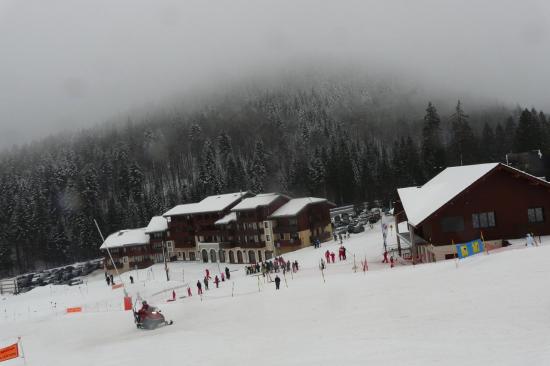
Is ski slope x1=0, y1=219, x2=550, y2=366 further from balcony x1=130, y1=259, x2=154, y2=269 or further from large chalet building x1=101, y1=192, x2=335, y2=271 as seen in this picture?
balcony x1=130, y1=259, x2=154, y2=269

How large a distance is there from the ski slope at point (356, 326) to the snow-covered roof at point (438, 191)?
8.55m

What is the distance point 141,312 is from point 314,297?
32.6ft

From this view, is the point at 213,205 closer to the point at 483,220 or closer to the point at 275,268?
the point at 275,268

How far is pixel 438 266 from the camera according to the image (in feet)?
88.9

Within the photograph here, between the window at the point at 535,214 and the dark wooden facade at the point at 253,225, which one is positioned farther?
the dark wooden facade at the point at 253,225

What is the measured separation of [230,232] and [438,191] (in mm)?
42484

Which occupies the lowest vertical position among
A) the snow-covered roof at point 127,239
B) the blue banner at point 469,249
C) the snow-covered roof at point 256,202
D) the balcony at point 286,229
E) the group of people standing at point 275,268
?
the group of people standing at point 275,268

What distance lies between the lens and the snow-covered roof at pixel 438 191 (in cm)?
3531

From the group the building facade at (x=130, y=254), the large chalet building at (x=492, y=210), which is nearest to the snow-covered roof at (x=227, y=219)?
the building facade at (x=130, y=254)

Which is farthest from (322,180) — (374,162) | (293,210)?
(293,210)

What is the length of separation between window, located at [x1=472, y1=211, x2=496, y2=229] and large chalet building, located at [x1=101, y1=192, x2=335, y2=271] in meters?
34.2

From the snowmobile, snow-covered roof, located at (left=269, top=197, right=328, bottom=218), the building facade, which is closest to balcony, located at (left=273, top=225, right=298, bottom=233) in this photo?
snow-covered roof, located at (left=269, top=197, right=328, bottom=218)

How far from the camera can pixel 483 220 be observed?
3547 centimetres

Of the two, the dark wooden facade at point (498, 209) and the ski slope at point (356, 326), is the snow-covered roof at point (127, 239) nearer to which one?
the ski slope at point (356, 326)
